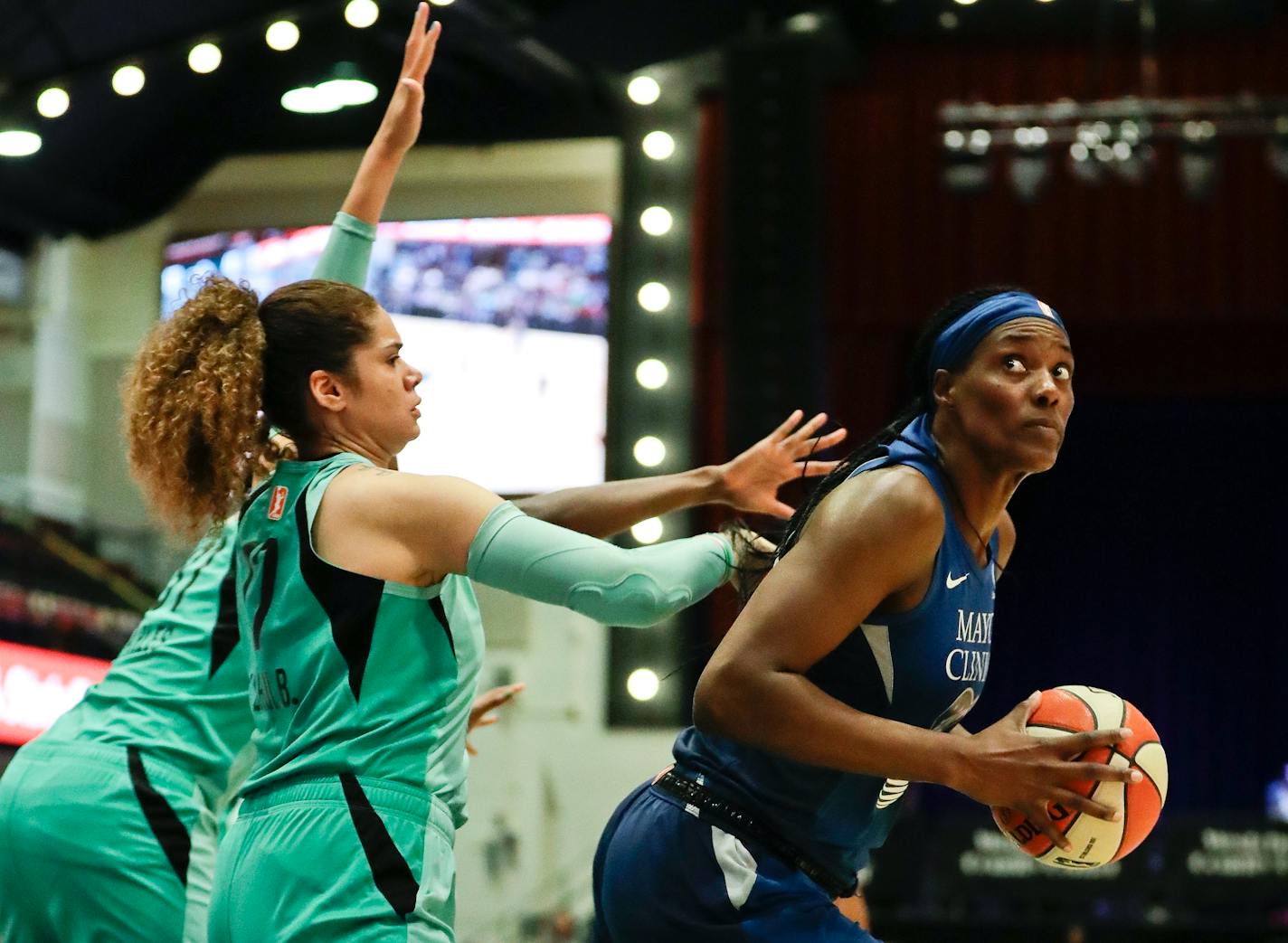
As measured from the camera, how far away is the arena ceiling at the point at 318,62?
8375 millimetres

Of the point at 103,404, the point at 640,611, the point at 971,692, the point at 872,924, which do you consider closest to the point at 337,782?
the point at 640,611

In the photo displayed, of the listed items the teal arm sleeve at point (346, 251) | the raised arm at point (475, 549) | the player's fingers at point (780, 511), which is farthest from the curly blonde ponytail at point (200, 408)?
the player's fingers at point (780, 511)

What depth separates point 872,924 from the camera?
24.9 feet

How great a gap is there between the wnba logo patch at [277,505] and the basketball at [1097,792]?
1.04 m

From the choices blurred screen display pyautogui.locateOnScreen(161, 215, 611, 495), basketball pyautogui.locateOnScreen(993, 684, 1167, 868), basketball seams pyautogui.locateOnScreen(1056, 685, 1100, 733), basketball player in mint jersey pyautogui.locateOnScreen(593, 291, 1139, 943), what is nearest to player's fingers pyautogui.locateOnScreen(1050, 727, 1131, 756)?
basketball player in mint jersey pyautogui.locateOnScreen(593, 291, 1139, 943)

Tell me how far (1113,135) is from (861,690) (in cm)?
620

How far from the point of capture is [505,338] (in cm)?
900

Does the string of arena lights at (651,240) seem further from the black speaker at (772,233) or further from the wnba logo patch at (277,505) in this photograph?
the wnba logo patch at (277,505)

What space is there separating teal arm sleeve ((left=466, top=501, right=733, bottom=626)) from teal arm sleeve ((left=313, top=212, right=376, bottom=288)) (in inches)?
39.6

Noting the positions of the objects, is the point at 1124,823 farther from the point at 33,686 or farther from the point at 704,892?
the point at 33,686

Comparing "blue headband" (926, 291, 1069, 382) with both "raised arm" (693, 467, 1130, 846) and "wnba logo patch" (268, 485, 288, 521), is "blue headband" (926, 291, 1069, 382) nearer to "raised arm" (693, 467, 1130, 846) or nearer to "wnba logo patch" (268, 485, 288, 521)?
"raised arm" (693, 467, 1130, 846)

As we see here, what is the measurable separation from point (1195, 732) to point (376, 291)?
6.50 meters

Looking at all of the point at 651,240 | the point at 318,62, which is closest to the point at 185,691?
the point at 318,62

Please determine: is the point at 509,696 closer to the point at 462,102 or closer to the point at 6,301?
the point at 462,102
